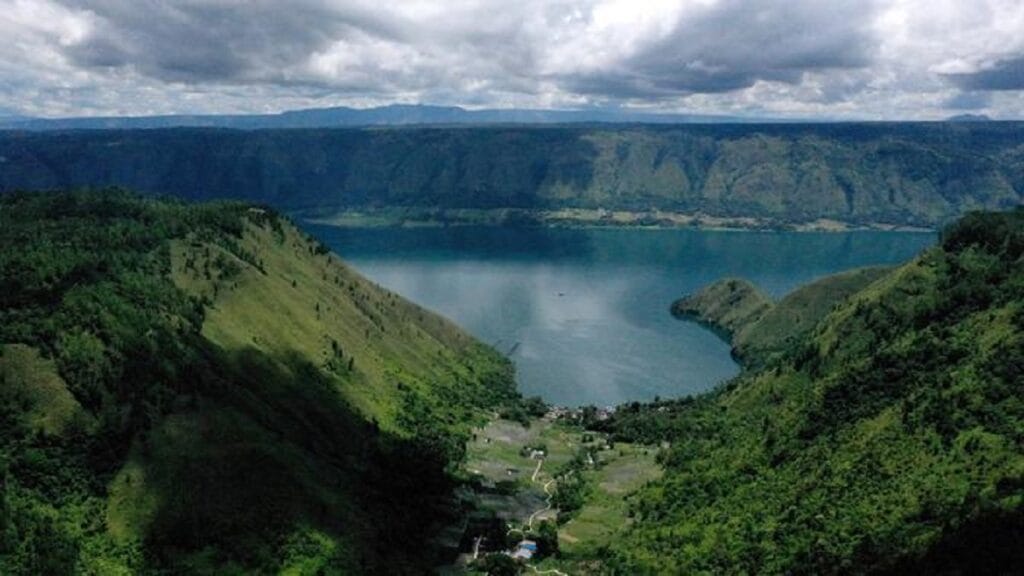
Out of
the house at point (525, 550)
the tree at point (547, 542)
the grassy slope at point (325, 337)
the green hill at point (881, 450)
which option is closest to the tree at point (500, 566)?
the house at point (525, 550)

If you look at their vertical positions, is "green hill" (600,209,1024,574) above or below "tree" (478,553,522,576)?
above

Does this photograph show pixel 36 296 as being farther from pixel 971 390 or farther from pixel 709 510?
pixel 971 390

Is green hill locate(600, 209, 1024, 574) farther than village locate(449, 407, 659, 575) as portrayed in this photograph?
No

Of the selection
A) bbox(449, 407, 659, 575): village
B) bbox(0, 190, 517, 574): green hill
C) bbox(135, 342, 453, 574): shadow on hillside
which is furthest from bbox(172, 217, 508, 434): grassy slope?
bbox(449, 407, 659, 575): village

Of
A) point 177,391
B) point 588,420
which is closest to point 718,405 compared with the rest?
point 588,420

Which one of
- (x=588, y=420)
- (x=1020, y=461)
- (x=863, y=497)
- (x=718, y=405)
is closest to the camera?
(x=1020, y=461)

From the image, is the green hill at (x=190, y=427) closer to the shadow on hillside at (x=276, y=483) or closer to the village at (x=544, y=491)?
the shadow on hillside at (x=276, y=483)

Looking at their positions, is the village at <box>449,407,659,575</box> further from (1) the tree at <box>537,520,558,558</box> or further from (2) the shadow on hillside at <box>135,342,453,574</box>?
(2) the shadow on hillside at <box>135,342,453,574</box>
